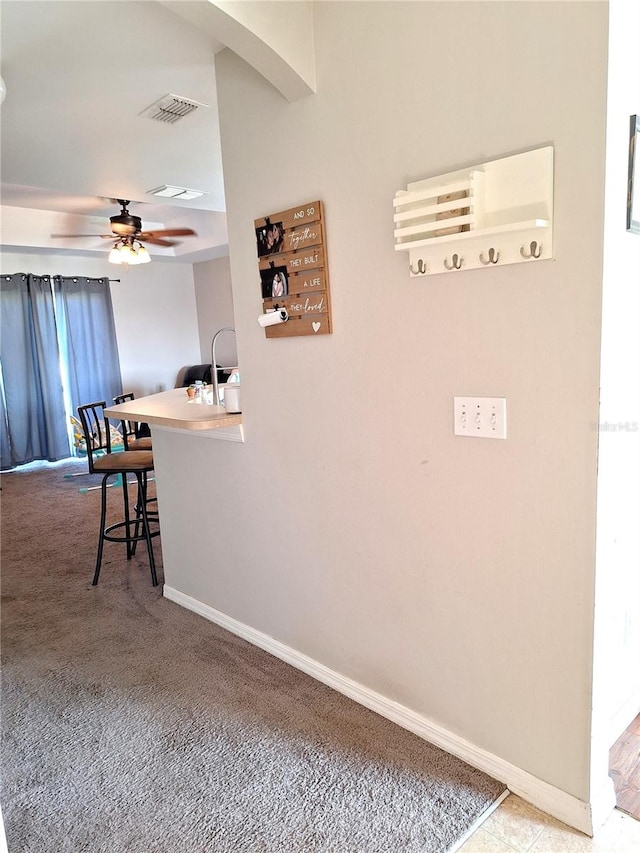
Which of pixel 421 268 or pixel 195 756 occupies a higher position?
pixel 421 268

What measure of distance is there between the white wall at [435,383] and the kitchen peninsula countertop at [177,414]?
6.1 inches

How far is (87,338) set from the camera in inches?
272

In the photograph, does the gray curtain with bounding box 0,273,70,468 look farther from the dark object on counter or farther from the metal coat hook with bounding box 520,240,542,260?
the metal coat hook with bounding box 520,240,542,260

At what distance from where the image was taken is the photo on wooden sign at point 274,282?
207 centimetres

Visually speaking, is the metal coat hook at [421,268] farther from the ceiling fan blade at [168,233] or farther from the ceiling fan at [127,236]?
the ceiling fan blade at [168,233]

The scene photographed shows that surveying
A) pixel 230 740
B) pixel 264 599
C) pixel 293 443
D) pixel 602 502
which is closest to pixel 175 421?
pixel 293 443

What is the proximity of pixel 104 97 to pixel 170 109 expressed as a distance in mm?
283

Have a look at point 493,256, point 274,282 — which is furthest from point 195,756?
point 493,256

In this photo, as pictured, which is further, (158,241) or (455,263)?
(158,241)

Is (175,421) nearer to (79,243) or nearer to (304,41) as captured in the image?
(304,41)

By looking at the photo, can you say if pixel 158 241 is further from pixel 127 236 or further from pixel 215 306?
pixel 215 306

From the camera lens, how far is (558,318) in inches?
54.0

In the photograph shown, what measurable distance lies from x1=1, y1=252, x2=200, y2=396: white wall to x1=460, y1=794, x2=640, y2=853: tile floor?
6.95m

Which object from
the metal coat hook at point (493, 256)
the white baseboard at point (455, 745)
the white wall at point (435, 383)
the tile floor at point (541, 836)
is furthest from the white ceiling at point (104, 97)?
the tile floor at point (541, 836)
